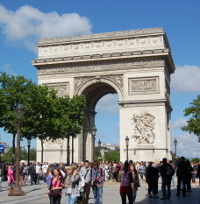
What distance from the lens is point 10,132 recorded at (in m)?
36.2

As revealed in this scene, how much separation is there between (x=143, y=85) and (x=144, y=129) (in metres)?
4.62

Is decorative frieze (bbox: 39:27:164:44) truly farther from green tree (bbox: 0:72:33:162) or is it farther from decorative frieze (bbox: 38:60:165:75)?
green tree (bbox: 0:72:33:162)

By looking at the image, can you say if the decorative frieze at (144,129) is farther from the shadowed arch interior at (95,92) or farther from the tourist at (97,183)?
the tourist at (97,183)

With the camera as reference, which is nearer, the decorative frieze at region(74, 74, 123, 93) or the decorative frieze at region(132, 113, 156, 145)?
the decorative frieze at region(132, 113, 156, 145)

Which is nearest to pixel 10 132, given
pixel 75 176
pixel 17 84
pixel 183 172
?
pixel 17 84

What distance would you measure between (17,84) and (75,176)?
26.6 meters

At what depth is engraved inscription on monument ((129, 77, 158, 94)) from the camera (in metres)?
41.9

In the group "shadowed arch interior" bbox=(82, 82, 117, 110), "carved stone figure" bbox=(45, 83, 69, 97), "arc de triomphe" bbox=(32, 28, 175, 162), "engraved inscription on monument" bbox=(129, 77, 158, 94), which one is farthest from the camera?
"shadowed arch interior" bbox=(82, 82, 117, 110)

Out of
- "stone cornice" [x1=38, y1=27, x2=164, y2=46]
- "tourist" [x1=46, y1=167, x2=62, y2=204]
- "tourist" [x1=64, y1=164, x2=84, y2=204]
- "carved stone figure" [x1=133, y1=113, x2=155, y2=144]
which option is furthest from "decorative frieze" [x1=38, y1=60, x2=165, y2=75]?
"tourist" [x1=64, y1=164, x2=84, y2=204]

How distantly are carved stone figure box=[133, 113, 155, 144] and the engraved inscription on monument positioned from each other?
2.62 m

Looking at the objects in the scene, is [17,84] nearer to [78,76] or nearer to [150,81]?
[78,76]

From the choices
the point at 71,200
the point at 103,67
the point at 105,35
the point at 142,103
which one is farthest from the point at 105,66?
the point at 71,200

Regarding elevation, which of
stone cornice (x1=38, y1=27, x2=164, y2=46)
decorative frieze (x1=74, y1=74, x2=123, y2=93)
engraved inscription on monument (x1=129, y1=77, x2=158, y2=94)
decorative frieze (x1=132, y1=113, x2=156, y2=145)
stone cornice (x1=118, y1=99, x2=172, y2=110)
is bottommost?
decorative frieze (x1=132, y1=113, x2=156, y2=145)

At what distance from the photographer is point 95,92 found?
4816cm
